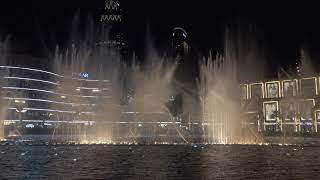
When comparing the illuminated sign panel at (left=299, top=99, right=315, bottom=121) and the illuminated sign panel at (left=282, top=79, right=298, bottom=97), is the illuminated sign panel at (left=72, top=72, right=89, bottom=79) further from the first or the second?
the illuminated sign panel at (left=299, top=99, right=315, bottom=121)

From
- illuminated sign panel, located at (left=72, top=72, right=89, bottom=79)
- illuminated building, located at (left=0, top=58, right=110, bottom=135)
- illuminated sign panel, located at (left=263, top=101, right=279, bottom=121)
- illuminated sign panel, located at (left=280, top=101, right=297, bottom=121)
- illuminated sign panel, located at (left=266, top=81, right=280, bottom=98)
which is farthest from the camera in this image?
illuminated sign panel, located at (left=72, top=72, right=89, bottom=79)

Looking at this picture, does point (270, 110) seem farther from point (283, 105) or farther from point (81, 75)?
point (81, 75)

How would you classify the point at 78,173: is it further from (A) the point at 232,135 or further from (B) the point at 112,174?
(A) the point at 232,135

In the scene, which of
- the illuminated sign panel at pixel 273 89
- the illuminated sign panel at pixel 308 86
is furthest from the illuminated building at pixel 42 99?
the illuminated sign panel at pixel 308 86

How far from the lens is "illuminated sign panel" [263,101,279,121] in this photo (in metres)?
114

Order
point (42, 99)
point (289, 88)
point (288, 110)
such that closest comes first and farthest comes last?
point (289, 88), point (288, 110), point (42, 99)

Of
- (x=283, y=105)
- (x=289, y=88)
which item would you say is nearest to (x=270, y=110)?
(x=283, y=105)

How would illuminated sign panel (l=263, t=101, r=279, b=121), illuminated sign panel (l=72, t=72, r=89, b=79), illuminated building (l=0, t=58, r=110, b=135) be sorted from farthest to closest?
Answer: illuminated sign panel (l=72, t=72, r=89, b=79)
illuminated building (l=0, t=58, r=110, b=135)
illuminated sign panel (l=263, t=101, r=279, b=121)

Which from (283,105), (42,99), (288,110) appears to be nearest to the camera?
(288,110)

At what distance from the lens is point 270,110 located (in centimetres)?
11625

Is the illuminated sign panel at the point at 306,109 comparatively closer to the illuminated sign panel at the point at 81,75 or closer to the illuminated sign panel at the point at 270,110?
the illuminated sign panel at the point at 270,110

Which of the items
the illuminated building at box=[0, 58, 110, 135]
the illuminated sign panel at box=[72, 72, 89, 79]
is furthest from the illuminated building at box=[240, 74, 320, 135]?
the illuminated sign panel at box=[72, 72, 89, 79]

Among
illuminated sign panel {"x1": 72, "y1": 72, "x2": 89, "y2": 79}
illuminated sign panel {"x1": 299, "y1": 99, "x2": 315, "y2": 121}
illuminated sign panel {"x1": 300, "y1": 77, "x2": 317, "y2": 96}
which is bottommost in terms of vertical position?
illuminated sign panel {"x1": 299, "y1": 99, "x2": 315, "y2": 121}

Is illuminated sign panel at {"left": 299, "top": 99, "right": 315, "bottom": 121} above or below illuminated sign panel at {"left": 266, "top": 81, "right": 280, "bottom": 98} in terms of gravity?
below
